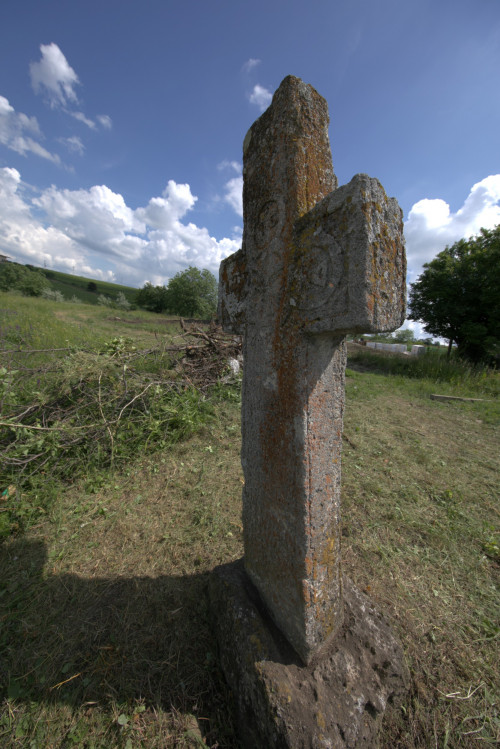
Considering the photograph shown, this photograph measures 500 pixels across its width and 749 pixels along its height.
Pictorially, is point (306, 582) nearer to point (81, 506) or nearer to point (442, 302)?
point (81, 506)

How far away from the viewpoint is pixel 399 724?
1491mm

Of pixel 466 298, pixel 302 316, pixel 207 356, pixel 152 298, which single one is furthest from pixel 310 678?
pixel 152 298

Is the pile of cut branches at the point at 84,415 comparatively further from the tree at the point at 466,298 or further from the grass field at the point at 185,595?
the tree at the point at 466,298

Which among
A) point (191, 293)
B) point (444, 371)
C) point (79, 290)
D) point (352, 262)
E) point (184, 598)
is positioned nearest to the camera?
point (352, 262)

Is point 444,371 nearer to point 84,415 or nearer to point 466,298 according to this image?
point 466,298

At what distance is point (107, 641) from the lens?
1.85m

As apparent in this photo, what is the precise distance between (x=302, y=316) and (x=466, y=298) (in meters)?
14.6

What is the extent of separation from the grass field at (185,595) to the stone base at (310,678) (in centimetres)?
31

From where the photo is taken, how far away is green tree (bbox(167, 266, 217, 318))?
39.5 meters

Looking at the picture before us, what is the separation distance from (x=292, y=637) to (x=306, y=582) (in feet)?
1.25

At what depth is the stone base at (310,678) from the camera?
1200 mm

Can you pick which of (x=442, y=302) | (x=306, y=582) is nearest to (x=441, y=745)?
(x=306, y=582)

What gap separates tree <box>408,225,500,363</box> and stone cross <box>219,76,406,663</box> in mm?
13340

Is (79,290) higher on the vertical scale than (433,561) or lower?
higher
